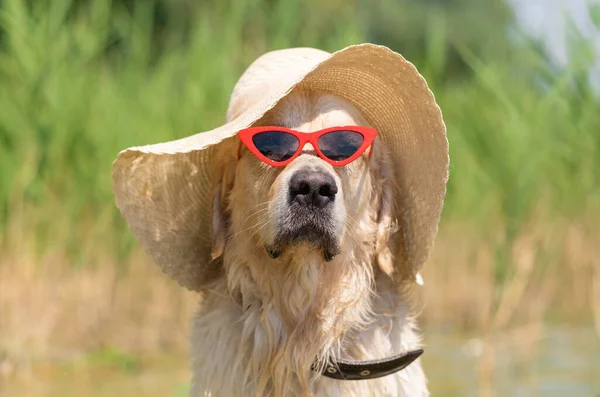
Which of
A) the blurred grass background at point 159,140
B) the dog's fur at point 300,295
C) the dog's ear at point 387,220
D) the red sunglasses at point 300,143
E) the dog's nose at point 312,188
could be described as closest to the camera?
the dog's nose at point 312,188

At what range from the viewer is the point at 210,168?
3617 mm

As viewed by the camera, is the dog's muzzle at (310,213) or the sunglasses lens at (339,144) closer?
the dog's muzzle at (310,213)

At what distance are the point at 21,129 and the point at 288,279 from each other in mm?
3750

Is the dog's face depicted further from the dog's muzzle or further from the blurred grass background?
the blurred grass background

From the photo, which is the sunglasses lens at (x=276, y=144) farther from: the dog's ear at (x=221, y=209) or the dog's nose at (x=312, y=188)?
the dog's ear at (x=221, y=209)

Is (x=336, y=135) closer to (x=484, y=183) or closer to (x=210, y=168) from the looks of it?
(x=210, y=168)

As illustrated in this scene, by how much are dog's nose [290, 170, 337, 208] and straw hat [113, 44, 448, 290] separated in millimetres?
249

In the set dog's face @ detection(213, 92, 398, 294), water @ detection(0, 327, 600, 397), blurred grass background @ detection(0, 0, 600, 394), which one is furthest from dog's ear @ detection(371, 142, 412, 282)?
blurred grass background @ detection(0, 0, 600, 394)

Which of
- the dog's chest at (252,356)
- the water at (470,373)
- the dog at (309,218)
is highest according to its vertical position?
the dog at (309,218)

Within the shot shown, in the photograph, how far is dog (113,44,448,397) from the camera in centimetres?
319

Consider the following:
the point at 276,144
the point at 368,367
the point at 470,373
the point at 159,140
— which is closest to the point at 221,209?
the point at 276,144

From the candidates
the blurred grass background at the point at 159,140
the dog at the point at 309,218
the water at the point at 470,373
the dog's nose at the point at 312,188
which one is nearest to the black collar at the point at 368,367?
the dog at the point at 309,218

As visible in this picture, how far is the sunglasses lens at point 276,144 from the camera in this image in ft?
10.5

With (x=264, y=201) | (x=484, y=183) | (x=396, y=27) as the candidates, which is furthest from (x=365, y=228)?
(x=396, y=27)
